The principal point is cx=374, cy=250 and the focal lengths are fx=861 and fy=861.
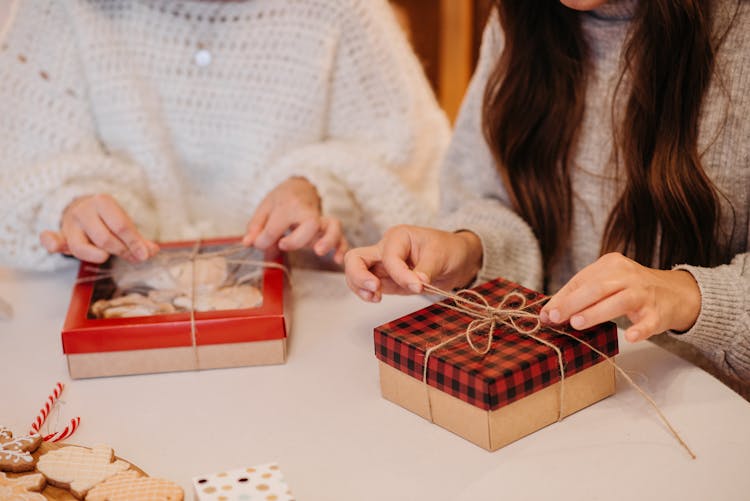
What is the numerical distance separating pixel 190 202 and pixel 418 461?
0.75 m

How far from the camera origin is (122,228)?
1005 millimetres

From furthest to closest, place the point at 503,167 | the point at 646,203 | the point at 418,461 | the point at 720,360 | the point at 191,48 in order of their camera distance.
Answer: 1. the point at 191,48
2. the point at 503,167
3. the point at 646,203
4. the point at 720,360
5. the point at 418,461

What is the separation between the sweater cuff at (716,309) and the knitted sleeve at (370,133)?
1.70ft

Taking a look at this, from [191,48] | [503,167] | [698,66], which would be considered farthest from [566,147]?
[191,48]

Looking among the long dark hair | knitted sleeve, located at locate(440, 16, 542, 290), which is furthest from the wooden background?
the long dark hair

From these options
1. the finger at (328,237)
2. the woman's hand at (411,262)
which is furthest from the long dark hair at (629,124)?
the finger at (328,237)

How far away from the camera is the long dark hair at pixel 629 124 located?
93 cm

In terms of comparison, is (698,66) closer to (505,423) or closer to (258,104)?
(505,423)

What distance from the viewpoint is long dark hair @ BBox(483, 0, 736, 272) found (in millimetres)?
928

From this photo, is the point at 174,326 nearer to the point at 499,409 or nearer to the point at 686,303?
the point at 499,409

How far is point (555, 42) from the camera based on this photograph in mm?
1032

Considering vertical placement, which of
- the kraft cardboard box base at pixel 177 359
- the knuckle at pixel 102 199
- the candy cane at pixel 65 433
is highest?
the knuckle at pixel 102 199

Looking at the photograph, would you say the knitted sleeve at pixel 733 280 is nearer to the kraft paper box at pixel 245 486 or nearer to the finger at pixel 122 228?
the kraft paper box at pixel 245 486

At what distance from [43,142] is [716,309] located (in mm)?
898
